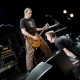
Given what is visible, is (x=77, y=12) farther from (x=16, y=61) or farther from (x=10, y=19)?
(x=16, y=61)

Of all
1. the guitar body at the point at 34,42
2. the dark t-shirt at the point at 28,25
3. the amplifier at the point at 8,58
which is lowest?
the amplifier at the point at 8,58

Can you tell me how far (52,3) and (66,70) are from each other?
8.18m

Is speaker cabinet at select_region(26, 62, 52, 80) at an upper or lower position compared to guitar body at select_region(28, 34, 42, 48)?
lower

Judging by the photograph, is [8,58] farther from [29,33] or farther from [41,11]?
[41,11]

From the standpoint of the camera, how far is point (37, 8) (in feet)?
31.6

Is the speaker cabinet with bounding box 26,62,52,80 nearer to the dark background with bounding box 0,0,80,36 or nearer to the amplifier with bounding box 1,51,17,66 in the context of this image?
the amplifier with bounding box 1,51,17,66

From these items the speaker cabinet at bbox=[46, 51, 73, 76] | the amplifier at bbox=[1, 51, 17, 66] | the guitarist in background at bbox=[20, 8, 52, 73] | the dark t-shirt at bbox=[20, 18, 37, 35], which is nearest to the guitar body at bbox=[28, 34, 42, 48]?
the guitarist in background at bbox=[20, 8, 52, 73]

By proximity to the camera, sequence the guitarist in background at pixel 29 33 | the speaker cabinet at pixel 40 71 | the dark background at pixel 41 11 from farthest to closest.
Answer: the dark background at pixel 41 11, the guitarist in background at pixel 29 33, the speaker cabinet at pixel 40 71

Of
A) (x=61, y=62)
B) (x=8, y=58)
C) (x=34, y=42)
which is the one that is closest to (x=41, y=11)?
(x=8, y=58)

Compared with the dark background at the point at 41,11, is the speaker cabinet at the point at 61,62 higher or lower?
lower

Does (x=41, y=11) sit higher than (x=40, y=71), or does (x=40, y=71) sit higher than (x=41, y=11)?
(x=41, y=11)

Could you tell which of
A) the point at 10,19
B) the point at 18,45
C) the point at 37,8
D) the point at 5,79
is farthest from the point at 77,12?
the point at 5,79

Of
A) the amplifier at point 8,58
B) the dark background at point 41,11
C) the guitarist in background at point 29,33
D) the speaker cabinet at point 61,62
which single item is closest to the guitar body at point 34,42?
the guitarist in background at point 29,33

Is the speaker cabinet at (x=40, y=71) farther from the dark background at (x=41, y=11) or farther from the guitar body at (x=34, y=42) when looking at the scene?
the dark background at (x=41, y=11)
